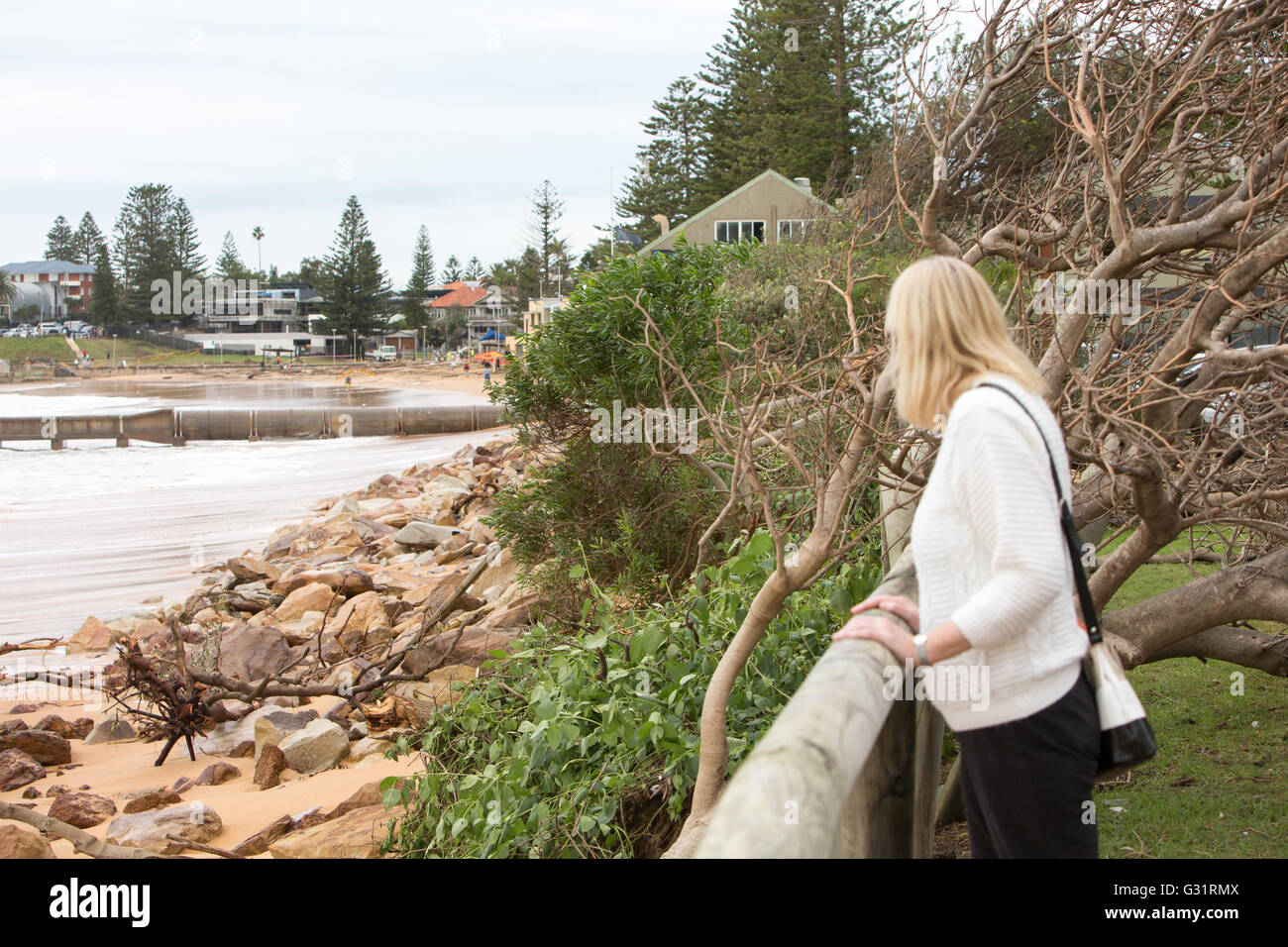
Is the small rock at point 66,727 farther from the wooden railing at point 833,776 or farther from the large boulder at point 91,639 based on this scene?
the wooden railing at point 833,776

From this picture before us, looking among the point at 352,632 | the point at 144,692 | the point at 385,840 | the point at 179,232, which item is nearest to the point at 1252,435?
the point at 385,840

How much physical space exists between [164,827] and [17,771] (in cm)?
215

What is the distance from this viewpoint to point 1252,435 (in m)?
4.29

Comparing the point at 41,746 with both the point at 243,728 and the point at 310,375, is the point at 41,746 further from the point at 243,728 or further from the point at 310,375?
the point at 310,375

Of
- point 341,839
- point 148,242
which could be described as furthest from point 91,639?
point 148,242

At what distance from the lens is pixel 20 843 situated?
16.7 feet

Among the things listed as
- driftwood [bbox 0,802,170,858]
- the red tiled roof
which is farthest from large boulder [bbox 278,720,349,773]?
the red tiled roof

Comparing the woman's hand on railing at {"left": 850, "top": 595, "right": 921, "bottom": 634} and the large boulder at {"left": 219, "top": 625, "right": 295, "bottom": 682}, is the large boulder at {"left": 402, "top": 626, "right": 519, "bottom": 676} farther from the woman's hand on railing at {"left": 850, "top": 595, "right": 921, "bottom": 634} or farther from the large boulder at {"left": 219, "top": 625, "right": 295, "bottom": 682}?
the woman's hand on railing at {"left": 850, "top": 595, "right": 921, "bottom": 634}

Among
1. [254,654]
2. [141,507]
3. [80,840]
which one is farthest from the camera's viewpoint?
[141,507]

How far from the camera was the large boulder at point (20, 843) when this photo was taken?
198 inches

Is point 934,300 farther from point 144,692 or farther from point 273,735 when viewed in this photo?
point 144,692

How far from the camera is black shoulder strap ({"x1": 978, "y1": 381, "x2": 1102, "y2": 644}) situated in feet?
6.90

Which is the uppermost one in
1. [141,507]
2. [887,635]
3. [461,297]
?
[461,297]

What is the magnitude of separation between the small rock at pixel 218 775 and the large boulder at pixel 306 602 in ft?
A: 12.0
